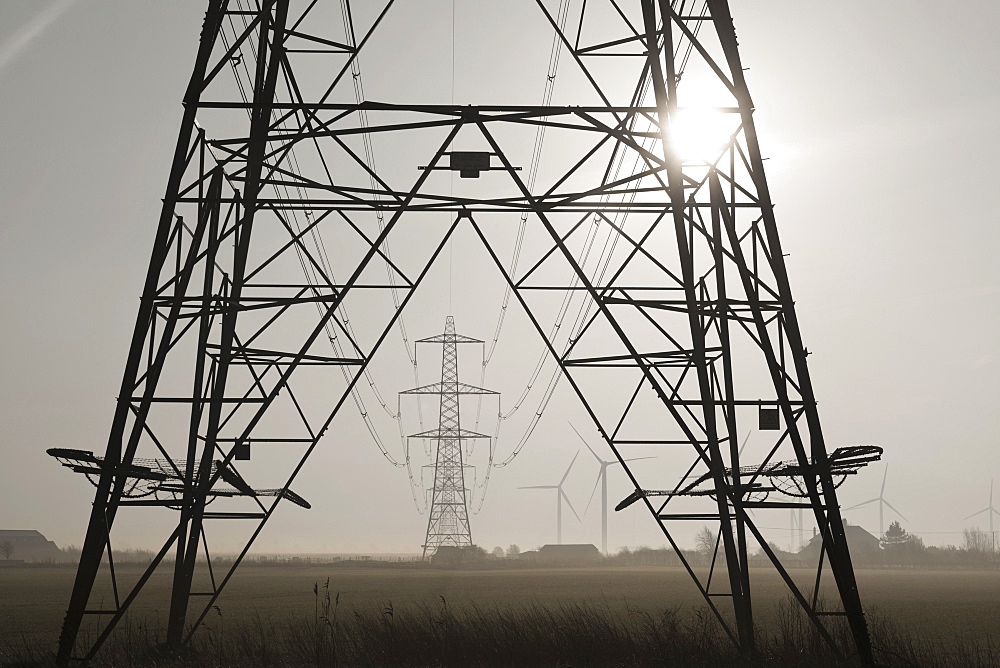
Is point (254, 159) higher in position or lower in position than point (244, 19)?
lower

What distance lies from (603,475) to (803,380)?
109 meters

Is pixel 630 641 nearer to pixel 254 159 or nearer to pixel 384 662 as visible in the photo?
pixel 384 662

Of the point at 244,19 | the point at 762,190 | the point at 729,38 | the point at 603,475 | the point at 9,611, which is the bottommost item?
the point at 9,611

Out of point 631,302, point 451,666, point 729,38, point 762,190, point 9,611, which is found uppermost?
point 729,38

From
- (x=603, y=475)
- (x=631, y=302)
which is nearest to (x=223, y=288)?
(x=631, y=302)

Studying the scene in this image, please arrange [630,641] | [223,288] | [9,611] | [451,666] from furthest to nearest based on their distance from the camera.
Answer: [9,611]
[223,288]
[630,641]
[451,666]

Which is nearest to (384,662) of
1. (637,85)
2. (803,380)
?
(803,380)

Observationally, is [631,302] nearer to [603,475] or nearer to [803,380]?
[803,380]

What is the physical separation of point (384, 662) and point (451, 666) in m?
1.34

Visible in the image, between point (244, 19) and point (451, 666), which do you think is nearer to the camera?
point (451, 666)

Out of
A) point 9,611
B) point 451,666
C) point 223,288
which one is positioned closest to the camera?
point 451,666

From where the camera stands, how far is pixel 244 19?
884 inches

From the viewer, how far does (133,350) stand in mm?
19766

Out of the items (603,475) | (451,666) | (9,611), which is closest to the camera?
(451,666)
